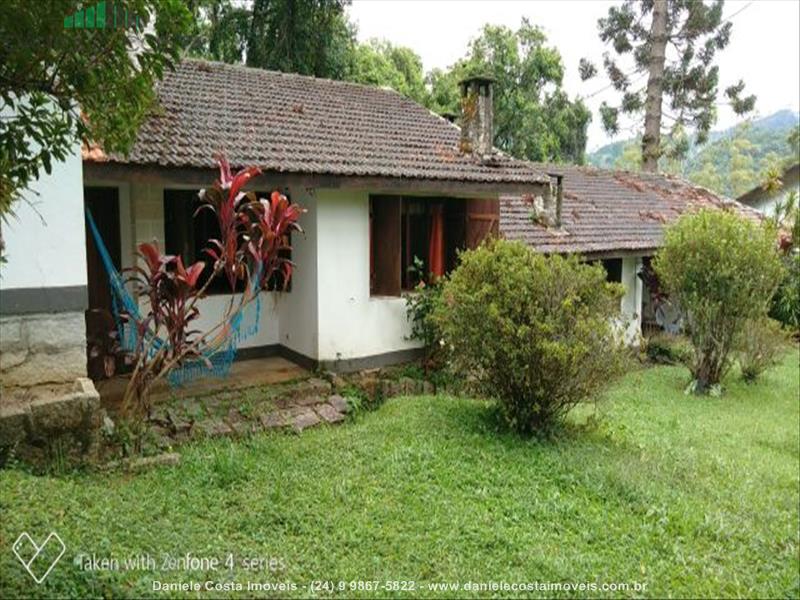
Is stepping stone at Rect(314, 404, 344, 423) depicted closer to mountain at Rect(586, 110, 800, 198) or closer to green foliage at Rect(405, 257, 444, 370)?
green foliage at Rect(405, 257, 444, 370)

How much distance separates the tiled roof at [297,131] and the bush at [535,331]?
8.27ft

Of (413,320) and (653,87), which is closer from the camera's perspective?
(413,320)

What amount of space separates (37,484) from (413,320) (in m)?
5.56

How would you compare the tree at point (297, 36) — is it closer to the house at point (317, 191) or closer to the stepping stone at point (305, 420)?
the house at point (317, 191)

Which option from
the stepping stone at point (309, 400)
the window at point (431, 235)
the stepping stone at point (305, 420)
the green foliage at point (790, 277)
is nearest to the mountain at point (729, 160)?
the green foliage at point (790, 277)

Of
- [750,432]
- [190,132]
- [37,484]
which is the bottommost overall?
[750,432]

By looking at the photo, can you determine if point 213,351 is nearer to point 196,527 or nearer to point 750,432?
point 196,527

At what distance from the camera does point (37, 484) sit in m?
4.56

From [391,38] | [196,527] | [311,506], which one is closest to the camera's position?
[196,527]

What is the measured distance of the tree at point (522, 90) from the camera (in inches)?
881

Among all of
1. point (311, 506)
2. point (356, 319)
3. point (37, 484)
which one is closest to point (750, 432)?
point (356, 319)

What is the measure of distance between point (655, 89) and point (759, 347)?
14.9 metres

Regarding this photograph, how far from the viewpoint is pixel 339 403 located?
780cm

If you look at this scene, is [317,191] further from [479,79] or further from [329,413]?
[479,79]
